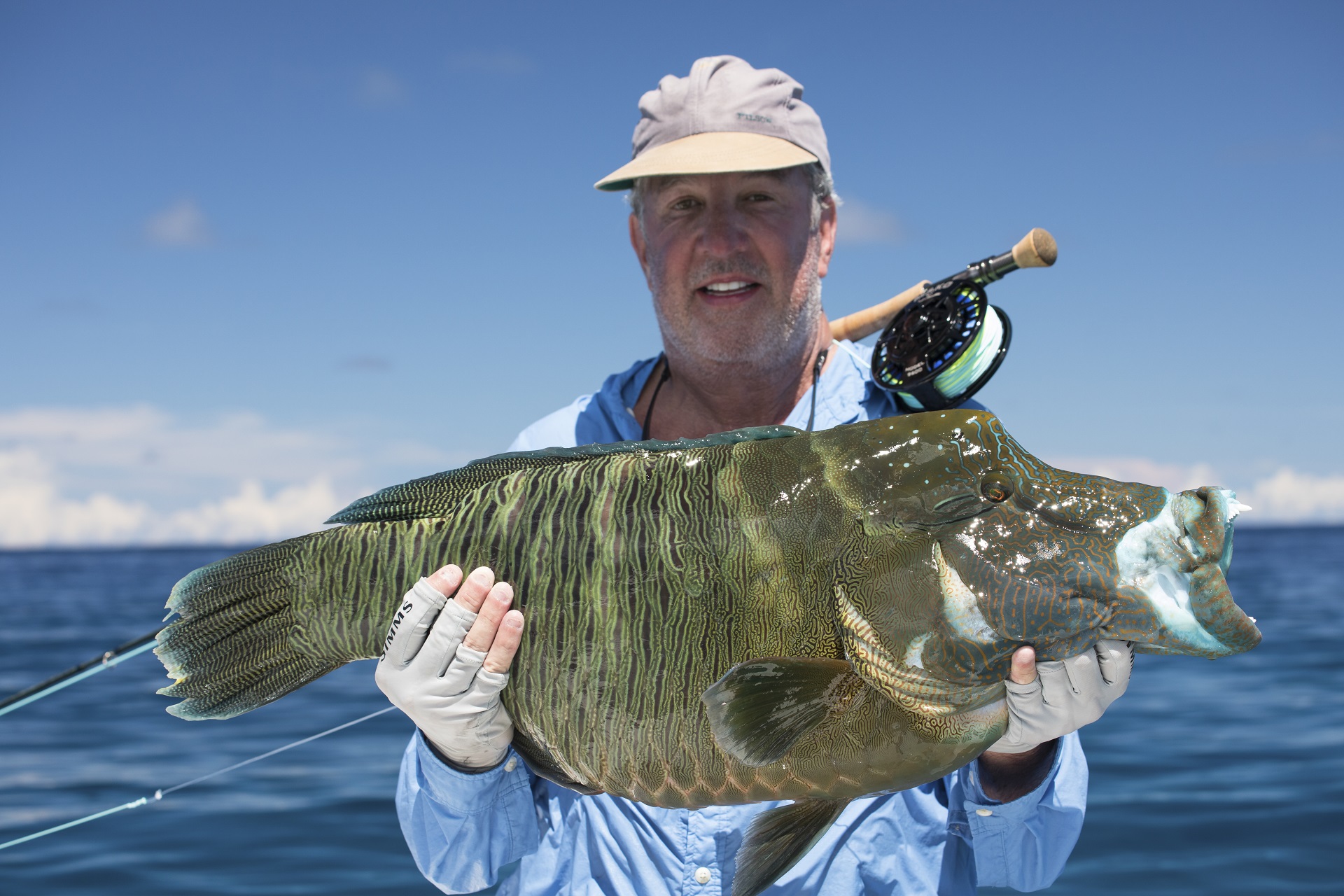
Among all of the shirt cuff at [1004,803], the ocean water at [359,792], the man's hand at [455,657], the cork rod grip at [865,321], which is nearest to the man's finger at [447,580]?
the man's hand at [455,657]

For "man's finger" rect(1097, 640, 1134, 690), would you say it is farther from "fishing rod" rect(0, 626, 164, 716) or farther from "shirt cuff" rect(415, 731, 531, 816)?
"fishing rod" rect(0, 626, 164, 716)

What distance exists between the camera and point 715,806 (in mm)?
2762

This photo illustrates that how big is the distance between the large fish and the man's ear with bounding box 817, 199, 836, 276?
1.64m

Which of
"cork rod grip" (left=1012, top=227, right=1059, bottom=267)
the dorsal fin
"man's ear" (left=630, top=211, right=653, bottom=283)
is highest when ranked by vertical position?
"man's ear" (left=630, top=211, right=653, bottom=283)

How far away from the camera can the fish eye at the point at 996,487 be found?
224 cm

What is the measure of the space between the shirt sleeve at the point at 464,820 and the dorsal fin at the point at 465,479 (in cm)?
83

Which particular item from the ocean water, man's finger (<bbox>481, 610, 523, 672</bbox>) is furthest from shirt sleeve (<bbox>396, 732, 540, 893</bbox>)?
the ocean water

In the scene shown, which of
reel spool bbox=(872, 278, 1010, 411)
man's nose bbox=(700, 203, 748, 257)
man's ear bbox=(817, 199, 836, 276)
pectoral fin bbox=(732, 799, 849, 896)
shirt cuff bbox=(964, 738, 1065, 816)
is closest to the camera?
pectoral fin bbox=(732, 799, 849, 896)

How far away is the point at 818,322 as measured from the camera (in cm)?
393

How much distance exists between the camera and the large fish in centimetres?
215

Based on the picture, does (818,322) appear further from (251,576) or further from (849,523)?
(251,576)

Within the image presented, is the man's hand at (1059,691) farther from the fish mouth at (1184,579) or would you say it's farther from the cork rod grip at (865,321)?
the cork rod grip at (865,321)

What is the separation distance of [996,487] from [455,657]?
4.31 ft

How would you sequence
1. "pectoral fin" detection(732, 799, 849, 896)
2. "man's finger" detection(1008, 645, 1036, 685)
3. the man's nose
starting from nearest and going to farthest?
"man's finger" detection(1008, 645, 1036, 685)
"pectoral fin" detection(732, 799, 849, 896)
the man's nose
